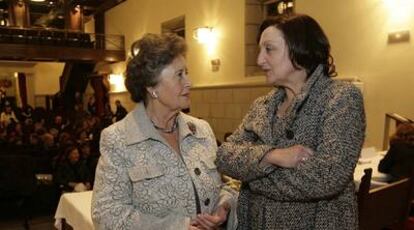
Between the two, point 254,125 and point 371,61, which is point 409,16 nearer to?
point 371,61

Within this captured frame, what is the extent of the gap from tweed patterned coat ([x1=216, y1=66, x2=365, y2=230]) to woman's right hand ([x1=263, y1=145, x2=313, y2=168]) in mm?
18

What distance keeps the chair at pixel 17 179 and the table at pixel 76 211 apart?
2.59 meters

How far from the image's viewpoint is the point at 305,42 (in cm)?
122

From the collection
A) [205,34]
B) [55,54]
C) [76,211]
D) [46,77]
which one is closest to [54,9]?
[46,77]

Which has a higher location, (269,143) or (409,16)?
(409,16)

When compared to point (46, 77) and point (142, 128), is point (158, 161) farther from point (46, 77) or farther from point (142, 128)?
point (46, 77)

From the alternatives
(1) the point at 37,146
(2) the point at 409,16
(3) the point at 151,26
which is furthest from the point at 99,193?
(3) the point at 151,26

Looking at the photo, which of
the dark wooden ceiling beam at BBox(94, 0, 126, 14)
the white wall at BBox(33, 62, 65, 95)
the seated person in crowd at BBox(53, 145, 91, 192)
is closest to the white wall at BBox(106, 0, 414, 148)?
the seated person in crowd at BBox(53, 145, 91, 192)

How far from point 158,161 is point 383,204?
3.12 ft

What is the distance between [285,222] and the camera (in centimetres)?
119

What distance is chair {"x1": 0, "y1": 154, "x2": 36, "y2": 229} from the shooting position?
473cm

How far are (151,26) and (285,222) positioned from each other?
9.15 meters

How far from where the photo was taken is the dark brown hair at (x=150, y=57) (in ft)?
4.70

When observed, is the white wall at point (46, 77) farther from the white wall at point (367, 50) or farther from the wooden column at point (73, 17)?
the white wall at point (367, 50)
